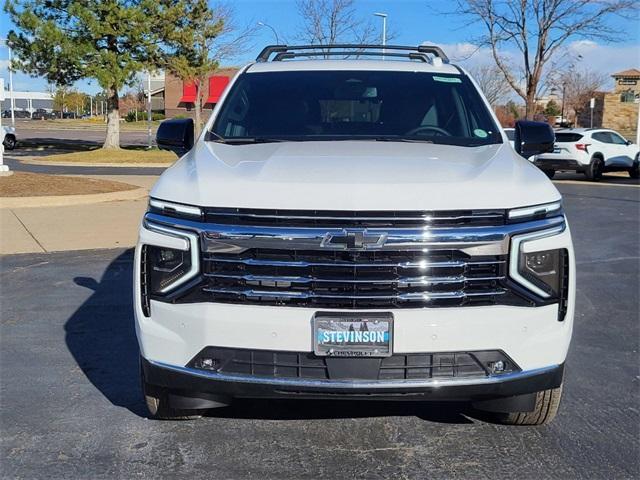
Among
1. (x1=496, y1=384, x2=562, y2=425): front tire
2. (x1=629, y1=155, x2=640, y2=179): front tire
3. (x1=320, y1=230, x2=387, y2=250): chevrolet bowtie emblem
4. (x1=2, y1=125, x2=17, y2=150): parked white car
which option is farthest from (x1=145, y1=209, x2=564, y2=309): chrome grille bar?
(x1=2, y1=125, x2=17, y2=150): parked white car

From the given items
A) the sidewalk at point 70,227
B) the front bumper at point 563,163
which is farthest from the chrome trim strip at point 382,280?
the front bumper at point 563,163

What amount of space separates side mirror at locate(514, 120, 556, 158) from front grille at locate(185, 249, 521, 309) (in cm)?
168

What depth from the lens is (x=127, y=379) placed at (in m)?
4.62

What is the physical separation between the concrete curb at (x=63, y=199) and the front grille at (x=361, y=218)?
1022 cm

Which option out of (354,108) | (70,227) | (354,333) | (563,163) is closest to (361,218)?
(354,333)

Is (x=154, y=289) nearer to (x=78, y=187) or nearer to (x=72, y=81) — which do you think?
(x=78, y=187)

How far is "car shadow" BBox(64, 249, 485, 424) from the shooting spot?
4035 mm

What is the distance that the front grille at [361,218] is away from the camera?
120 inches

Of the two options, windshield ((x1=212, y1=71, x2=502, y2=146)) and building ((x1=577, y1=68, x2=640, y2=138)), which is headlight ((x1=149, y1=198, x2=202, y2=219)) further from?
building ((x1=577, y1=68, x2=640, y2=138))

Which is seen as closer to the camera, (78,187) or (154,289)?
(154,289)

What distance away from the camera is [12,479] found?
330 cm

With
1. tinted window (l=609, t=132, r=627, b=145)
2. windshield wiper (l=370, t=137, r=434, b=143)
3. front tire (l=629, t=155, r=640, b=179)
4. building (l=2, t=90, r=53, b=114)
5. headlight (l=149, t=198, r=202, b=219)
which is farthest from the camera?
building (l=2, t=90, r=53, b=114)

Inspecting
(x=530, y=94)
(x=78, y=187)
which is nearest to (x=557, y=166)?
(x=530, y=94)

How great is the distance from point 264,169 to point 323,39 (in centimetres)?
2560
